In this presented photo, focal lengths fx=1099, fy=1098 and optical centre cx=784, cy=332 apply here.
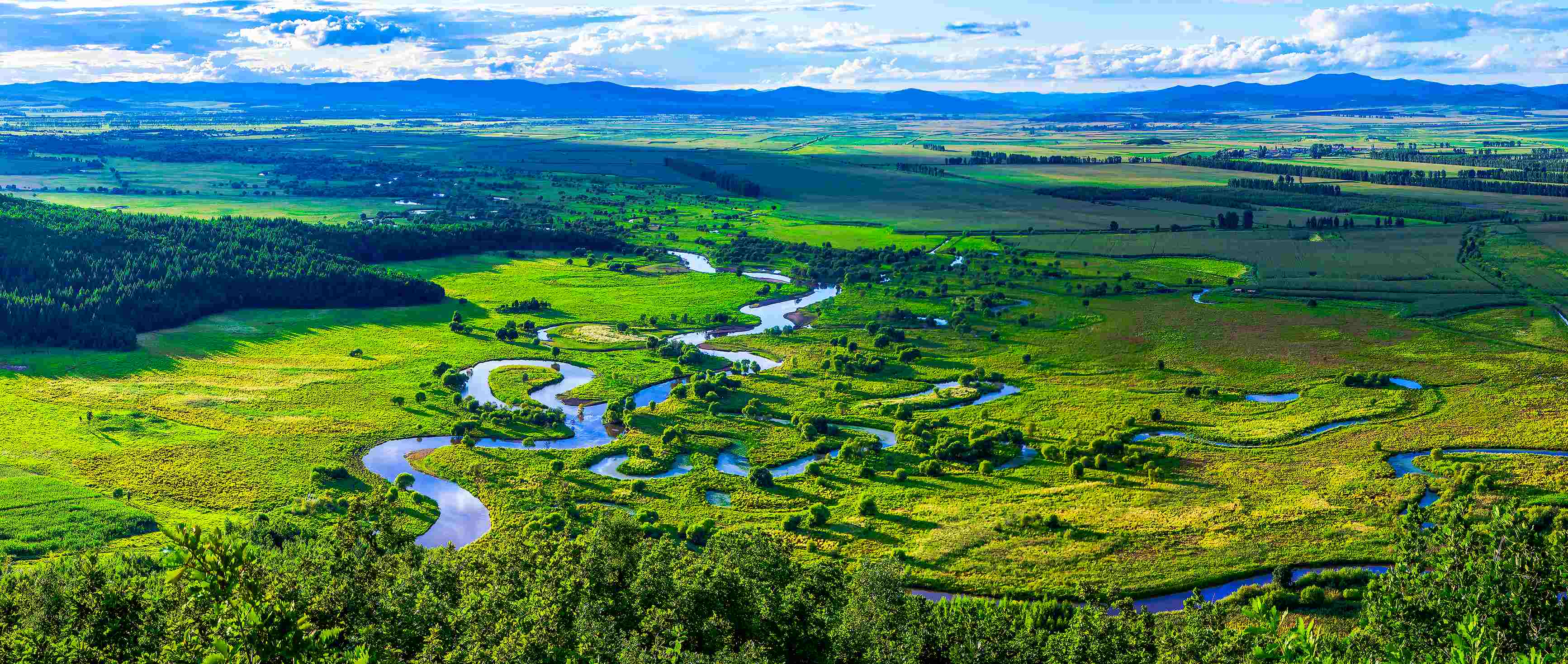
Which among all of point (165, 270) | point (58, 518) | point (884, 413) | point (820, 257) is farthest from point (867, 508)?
point (820, 257)

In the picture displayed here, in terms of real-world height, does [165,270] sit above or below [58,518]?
above

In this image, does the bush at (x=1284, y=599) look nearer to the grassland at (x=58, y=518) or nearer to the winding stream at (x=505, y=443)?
the winding stream at (x=505, y=443)

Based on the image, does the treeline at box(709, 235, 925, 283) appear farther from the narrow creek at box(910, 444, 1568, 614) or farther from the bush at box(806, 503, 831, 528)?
the narrow creek at box(910, 444, 1568, 614)

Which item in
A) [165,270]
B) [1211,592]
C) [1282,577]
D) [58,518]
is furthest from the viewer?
[165,270]

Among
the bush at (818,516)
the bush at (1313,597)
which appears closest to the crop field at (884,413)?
the bush at (818,516)

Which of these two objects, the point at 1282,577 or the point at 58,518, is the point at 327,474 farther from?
→ the point at 1282,577

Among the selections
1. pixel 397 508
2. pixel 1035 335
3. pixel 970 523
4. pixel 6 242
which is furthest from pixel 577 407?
pixel 6 242

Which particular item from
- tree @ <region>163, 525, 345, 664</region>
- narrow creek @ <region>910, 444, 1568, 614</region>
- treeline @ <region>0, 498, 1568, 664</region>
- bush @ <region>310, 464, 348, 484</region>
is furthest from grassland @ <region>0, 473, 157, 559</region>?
narrow creek @ <region>910, 444, 1568, 614</region>
